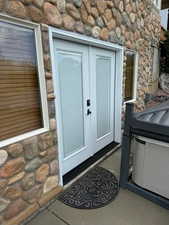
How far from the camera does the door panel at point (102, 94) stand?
287cm

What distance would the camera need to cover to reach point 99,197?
213 centimetres

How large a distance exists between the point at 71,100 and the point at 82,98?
0.27 metres

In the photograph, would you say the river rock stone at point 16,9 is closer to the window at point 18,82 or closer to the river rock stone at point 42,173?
the window at point 18,82

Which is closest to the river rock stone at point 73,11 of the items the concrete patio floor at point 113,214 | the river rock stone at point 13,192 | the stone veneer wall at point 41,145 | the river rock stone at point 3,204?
the stone veneer wall at point 41,145

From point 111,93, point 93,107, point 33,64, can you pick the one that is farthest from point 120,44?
point 33,64

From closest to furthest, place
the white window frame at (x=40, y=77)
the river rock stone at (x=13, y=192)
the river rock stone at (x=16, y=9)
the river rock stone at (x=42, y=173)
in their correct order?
the river rock stone at (x=16, y=9)
the white window frame at (x=40, y=77)
the river rock stone at (x=13, y=192)
the river rock stone at (x=42, y=173)

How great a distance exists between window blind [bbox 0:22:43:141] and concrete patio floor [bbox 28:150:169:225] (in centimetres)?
110

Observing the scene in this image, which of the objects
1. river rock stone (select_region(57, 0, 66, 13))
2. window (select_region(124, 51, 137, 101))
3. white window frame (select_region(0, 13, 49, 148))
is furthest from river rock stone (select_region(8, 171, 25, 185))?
window (select_region(124, 51, 137, 101))

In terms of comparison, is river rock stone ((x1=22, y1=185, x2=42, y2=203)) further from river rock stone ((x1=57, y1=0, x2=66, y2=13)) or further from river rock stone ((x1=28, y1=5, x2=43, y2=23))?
river rock stone ((x1=57, y1=0, x2=66, y2=13))

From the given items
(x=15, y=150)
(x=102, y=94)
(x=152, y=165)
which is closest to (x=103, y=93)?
(x=102, y=94)

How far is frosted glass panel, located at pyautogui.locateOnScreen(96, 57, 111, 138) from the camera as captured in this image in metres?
2.99

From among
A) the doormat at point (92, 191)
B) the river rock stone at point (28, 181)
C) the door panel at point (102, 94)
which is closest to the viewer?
the river rock stone at point (28, 181)

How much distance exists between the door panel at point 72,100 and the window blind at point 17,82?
435 mm

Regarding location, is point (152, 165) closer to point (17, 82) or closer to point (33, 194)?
point (33, 194)
